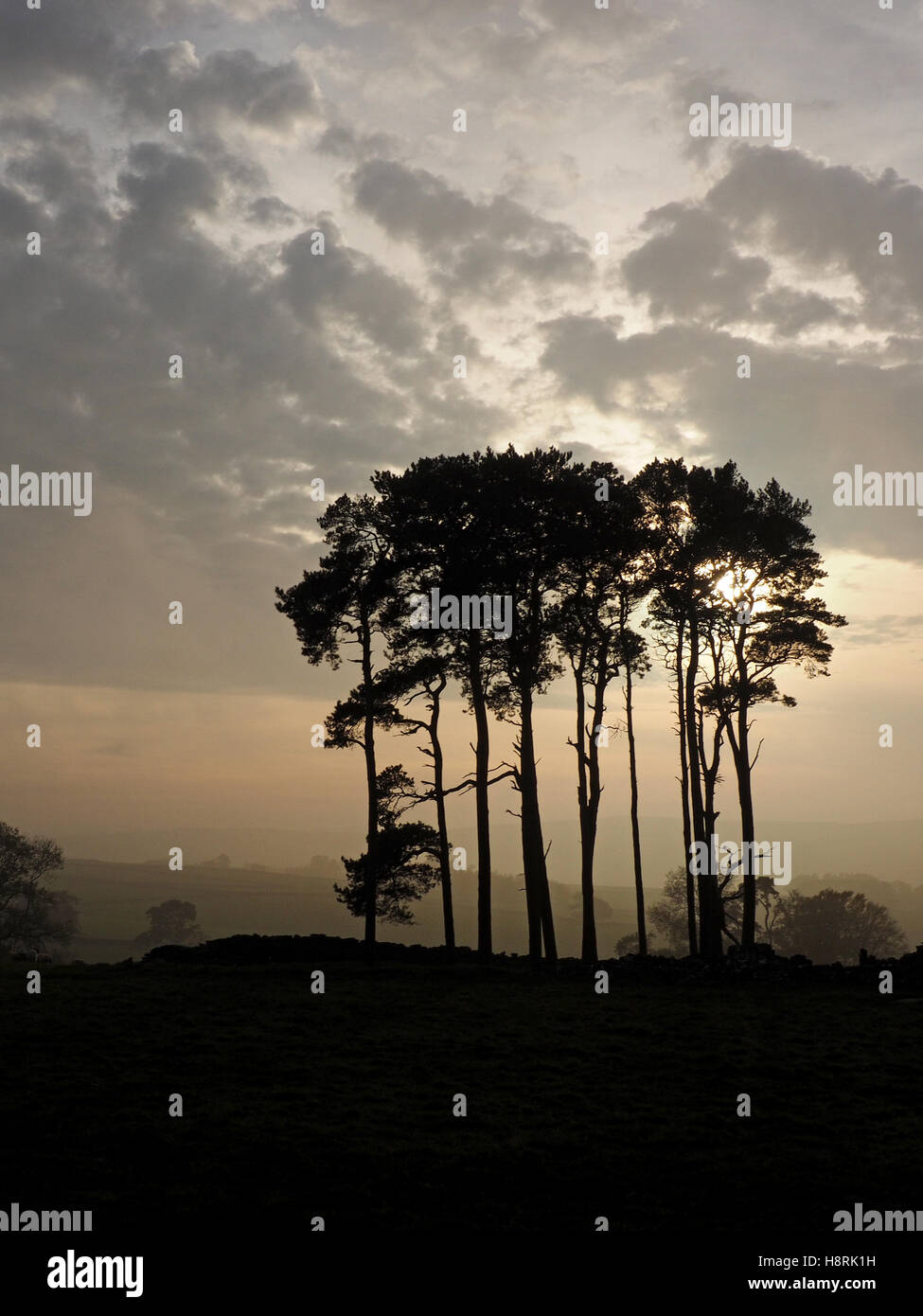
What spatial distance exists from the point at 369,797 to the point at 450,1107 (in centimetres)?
1574

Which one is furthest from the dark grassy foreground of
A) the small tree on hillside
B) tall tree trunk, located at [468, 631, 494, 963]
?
the small tree on hillside

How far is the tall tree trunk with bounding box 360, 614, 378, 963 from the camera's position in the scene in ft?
97.3

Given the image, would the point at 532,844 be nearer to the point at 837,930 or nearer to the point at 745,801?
the point at 745,801

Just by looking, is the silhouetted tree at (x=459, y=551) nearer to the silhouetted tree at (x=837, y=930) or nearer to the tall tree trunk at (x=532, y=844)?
the tall tree trunk at (x=532, y=844)

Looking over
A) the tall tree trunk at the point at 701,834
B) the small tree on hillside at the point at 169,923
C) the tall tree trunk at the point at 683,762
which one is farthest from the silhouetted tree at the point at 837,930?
the small tree on hillside at the point at 169,923

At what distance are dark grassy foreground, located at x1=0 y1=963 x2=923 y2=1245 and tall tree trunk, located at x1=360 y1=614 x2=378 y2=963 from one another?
5.74 metres

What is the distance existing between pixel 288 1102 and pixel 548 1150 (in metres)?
4.36

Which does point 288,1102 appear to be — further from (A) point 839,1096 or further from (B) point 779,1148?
(A) point 839,1096

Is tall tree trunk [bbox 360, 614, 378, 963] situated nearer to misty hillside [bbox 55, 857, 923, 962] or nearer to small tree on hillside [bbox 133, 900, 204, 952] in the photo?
small tree on hillside [bbox 133, 900, 204, 952]

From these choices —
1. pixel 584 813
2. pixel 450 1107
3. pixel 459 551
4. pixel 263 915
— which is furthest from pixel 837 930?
pixel 263 915

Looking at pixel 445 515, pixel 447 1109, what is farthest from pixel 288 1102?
pixel 445 515

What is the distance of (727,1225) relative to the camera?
10.4 meters

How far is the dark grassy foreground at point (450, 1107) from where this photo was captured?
10.9 metres

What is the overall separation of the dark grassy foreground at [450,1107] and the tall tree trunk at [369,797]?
574 cm
